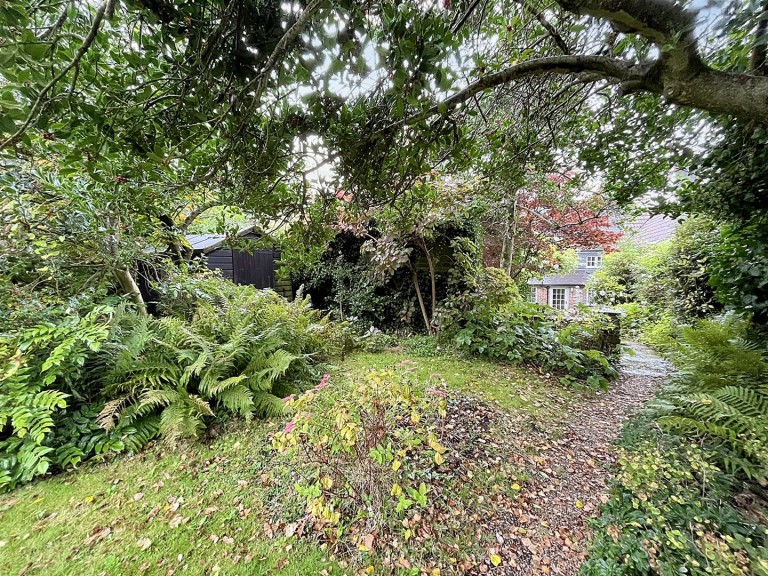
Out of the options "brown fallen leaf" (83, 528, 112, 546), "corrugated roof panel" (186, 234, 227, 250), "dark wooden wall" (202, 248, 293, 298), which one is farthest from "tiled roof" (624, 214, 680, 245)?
"brown fallen leaf" (83, 528, 112, 546)

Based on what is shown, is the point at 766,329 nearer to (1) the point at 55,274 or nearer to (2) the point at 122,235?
(2) the point at 122,235

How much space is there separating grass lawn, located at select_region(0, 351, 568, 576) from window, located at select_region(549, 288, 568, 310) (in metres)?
13.0

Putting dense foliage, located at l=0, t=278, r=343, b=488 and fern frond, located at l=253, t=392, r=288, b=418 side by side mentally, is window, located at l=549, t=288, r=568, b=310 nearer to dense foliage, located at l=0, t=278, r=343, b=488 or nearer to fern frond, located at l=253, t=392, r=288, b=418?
dense foliage, located at l=0, t=278, r=343, b=488

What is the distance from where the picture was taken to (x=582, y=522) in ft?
5.22

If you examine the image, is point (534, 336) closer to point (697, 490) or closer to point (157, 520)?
point (697, 490)

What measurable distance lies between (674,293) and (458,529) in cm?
632

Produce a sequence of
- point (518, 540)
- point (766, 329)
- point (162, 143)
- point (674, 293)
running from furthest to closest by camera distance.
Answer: point (674, 293)
point (766, 329)
point (518, 540)
point (162, 143)

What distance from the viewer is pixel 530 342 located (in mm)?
3895

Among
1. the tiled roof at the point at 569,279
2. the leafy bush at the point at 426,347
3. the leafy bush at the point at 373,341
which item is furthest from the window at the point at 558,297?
the leafy bush at the point at 373,341

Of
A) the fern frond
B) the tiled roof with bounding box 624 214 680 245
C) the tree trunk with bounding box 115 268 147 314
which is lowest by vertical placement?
the fern frond

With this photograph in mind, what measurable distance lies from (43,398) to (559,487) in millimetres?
3594

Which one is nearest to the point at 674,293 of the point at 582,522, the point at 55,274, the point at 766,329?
the point at 766,329

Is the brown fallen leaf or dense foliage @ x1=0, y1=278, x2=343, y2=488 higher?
dense foliage @ x1=0, y1=278, x2=343, y2=488

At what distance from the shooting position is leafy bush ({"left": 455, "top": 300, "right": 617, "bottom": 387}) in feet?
11.2
